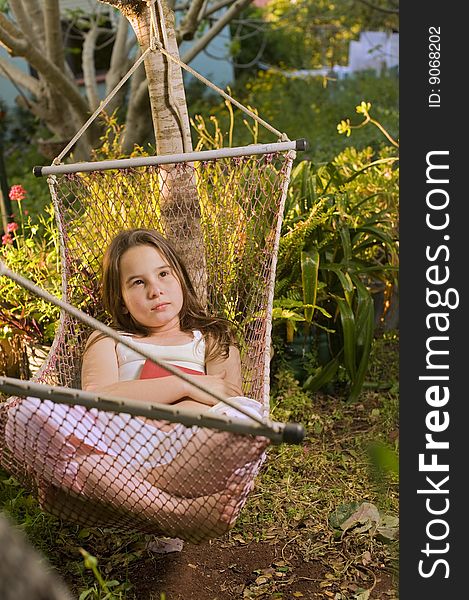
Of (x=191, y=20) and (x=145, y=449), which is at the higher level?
(x=191, y=20)

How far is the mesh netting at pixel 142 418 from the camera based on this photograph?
5.16ft

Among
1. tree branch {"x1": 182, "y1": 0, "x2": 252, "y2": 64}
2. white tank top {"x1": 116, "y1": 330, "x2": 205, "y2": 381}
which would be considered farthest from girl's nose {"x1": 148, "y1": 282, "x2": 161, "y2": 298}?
tree branch {"x1": 182, "y1": 0, "x2": 252, "y2": 64}

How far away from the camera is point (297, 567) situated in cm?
194

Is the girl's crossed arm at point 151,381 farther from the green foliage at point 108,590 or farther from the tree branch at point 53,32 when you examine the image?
the tree branch at point 53,32

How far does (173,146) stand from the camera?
98.7 inches

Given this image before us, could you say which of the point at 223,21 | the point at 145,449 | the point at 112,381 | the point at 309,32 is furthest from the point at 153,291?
the point at 309,32

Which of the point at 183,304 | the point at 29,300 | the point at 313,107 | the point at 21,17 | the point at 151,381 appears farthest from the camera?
the point at 313,107

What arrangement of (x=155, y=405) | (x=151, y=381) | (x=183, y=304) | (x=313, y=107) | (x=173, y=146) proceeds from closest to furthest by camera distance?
(x=155, y=405) → (x=151, y=381) → (x=183, y=304) → (x=173, y=146) → (x=313, y=107)

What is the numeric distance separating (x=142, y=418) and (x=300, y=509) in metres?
0.72

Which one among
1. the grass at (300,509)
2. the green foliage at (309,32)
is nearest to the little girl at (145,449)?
the grass at (300,509)

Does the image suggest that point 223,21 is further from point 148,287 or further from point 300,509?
point 300,509

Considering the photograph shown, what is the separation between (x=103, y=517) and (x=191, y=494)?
219 mm

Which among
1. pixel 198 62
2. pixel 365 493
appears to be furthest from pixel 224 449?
pixel 198 62

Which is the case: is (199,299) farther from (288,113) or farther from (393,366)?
(288,113)
